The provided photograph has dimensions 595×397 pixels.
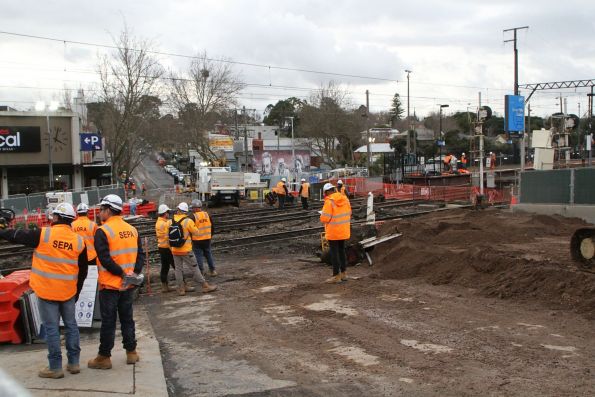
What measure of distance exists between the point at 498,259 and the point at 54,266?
8.32 meters

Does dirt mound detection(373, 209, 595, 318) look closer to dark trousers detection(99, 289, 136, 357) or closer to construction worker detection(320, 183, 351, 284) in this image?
construction worker detection(320, 183, 351, 284)

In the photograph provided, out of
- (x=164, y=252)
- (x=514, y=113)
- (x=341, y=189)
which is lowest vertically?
(x=164, y=252)

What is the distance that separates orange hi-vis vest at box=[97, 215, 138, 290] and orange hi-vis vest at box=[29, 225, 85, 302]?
1.14 ft

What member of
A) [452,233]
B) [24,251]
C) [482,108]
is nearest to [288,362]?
[452,233]

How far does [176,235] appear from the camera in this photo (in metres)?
11.5

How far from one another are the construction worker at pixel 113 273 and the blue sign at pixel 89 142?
1481 inches

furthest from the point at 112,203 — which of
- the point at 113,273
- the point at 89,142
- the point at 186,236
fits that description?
the point at 89,142

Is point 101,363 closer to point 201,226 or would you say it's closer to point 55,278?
point 55,278

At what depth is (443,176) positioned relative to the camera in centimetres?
4222

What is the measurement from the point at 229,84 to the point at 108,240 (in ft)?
204

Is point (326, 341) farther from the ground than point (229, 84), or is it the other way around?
point (229, 84)

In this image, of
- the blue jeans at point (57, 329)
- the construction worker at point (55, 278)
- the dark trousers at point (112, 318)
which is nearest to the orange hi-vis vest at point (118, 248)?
the dark trousers at point (112, 318)

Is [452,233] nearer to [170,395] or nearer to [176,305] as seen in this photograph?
[176,305]

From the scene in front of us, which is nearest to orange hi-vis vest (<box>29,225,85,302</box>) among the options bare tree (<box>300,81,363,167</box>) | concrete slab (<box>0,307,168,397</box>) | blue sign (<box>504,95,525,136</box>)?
concrete slab (<box>0,307,168,397</box>)
